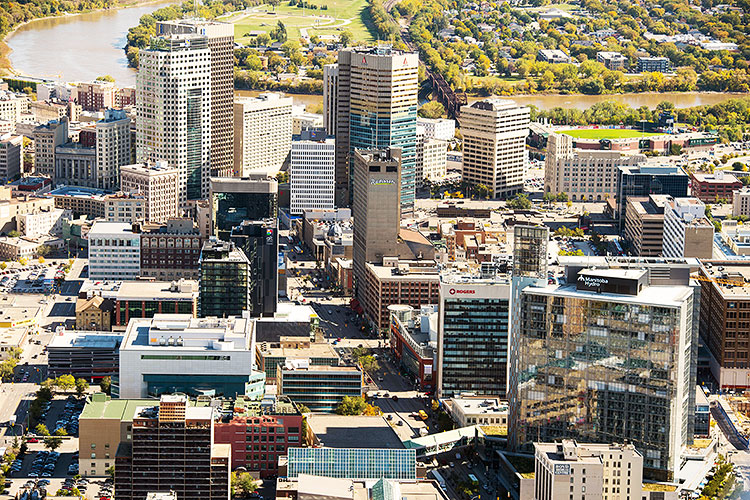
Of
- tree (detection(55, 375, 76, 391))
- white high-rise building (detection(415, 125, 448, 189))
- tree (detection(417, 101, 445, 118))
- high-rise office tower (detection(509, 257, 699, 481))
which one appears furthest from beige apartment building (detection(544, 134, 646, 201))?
high-rise office tower (detection(509, 257, 699, 481))

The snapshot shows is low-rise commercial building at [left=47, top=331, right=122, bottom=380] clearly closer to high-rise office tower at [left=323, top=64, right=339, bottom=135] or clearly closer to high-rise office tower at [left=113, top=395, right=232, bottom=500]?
high-rise office tower at [left=113, top=395, right=232, bottom=500]

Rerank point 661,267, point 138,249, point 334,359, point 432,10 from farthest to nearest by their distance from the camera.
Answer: point 432,10 → point 138,249 → point 334,359 → point 661,267

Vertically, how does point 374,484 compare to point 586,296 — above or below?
below

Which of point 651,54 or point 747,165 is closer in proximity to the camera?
point 747,165

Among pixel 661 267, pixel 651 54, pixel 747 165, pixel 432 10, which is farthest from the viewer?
pixel 432 10

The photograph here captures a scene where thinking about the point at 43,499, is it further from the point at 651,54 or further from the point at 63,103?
the point at 651,54

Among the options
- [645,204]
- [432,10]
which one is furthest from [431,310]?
[432,10]

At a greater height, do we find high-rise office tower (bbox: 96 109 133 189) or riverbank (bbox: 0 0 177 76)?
riverbank (bbox: 0 0 177 76)
